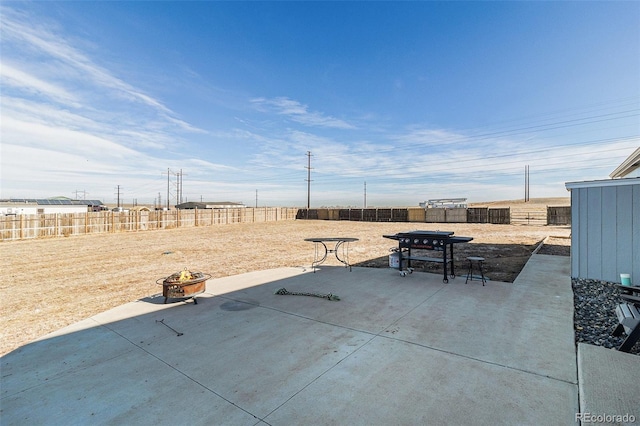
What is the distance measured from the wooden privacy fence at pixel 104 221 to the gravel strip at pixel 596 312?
2704 centimetres

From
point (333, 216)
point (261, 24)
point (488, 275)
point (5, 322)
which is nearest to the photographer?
point (5, 322)

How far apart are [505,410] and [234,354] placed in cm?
289

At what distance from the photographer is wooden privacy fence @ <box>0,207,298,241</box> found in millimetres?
18000

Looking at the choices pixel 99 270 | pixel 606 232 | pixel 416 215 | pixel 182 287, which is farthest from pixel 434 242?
pixel 416 215

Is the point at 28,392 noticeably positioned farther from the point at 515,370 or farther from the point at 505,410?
the point at 515,370

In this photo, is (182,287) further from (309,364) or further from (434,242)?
(434,242)

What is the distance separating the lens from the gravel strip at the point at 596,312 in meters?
3.70

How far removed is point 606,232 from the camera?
6277 millimetres

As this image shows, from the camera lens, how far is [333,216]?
136 feet

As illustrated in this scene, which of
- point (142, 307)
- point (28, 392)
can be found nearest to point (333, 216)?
point (142, 307)

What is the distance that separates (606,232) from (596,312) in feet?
8.84

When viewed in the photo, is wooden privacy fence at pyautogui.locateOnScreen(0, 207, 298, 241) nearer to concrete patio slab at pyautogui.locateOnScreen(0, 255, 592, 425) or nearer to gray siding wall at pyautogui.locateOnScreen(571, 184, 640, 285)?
concrete patio slab at pyautogui.locateOnScreen(0, 255, 592, 425)

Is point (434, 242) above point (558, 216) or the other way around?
the other way around

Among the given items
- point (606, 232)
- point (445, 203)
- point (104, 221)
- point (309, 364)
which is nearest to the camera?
point (309, 364)
